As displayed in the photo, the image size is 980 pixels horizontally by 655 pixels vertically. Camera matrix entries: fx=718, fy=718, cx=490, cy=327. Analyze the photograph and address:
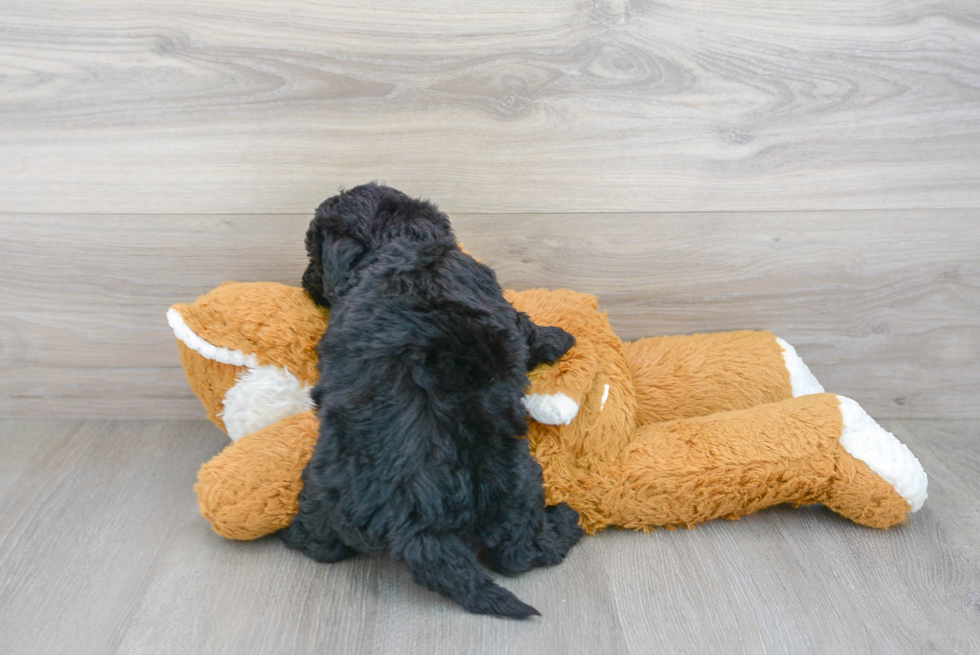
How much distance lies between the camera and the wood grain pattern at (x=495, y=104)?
1.08 meters

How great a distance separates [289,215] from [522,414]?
1.78 feet

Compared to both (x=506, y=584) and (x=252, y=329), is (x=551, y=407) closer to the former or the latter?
(x=506, y=584)

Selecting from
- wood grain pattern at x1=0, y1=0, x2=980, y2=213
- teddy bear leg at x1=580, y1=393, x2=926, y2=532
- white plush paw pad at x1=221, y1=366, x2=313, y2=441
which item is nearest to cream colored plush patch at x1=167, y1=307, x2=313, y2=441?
white plush paw pad at x1=221, y1=366, x2=313, y2=441

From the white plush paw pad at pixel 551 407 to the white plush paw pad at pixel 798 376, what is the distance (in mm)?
413

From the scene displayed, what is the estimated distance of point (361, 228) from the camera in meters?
0.89

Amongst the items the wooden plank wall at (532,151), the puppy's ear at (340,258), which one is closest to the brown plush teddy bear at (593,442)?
the puppy's ear at (340,258)

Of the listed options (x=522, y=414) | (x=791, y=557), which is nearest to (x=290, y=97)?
(x=522, y=414)

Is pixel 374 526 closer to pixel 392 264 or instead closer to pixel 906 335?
pixel 392 264

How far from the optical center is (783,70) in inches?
43.7

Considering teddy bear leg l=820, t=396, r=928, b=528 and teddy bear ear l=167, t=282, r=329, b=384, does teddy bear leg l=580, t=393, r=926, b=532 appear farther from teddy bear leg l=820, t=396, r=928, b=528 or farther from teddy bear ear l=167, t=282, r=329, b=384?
teddy bear ear l=167, t=282, r=329, b=384

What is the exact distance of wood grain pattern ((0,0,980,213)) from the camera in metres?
1.08

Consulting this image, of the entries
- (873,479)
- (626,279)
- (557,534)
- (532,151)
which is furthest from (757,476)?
(532,151)

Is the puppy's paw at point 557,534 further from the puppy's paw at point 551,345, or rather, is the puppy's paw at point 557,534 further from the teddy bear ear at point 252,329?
the teddy bear ear at point 252,329

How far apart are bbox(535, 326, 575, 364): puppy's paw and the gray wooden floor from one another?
10.2 inches
